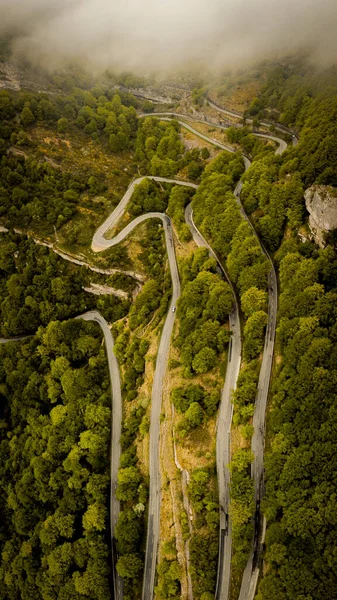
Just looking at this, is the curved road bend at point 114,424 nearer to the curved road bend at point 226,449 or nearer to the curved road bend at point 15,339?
the curved road bend at point 15,339

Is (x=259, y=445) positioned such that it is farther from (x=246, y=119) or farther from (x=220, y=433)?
(x=246, y=119)

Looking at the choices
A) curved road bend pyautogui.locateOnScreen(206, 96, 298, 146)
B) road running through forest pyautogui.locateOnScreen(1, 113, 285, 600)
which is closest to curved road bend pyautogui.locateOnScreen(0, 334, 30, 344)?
road running through forest pyautogui.locateOnScreen(1, 113, 285, 600)

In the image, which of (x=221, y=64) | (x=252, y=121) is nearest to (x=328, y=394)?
(x=252, y=121)

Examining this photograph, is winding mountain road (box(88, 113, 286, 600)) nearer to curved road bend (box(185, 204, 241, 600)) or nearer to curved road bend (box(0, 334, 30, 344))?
curved road bend (box(185, 204, 241, 600))

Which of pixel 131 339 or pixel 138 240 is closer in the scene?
pixel 131 339

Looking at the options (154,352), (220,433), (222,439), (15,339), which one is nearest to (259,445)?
(222,439)

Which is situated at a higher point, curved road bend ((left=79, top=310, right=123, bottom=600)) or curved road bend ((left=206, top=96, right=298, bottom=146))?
curved road bend ((left=206, top=96, right=298, bottom=146))

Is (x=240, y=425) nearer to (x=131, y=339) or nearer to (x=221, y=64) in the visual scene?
(x=131, y=339)
